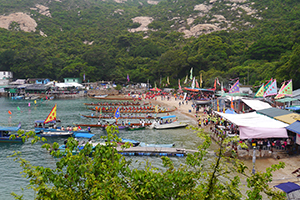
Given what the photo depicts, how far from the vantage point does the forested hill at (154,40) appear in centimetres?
8081

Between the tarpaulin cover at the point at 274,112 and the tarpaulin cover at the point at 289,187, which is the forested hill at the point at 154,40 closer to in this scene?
the tarpaulin cover at the point at 274,112

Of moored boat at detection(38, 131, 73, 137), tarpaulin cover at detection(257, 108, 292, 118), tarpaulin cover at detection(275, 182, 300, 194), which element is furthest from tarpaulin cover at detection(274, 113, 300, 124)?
moored boat at detection(38, 131, 73, 137)

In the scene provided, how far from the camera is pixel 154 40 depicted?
137 meters

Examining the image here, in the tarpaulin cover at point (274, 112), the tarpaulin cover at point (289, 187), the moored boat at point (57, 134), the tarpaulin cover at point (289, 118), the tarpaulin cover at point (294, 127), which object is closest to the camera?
the tarpaulin cover at point (289, 187)

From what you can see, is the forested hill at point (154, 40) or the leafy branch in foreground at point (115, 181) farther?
the forested hill at point (154, 40)

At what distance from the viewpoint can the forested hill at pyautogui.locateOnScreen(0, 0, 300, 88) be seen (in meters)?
80.8

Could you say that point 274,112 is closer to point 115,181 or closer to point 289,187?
point 289,187

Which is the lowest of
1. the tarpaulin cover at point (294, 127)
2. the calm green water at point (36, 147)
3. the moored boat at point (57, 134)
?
the calm green water at point (36, 147)

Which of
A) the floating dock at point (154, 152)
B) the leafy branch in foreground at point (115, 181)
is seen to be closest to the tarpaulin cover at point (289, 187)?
the leafy branch in foreground at point (115, 181)

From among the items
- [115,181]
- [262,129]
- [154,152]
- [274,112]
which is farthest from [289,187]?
[274,112]

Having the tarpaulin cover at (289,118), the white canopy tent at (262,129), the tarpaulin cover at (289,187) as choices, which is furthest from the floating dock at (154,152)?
the tarpaulin cover at (289,187)

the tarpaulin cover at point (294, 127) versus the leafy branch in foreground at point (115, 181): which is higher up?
the leafy branch in foreground at point (115, 181)

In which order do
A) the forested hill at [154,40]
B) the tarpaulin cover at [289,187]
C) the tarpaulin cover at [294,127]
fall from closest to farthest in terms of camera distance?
1. the tarpaulin cover at [289,187]
2. the tarpaulin cover at [294,127]
3. the forested hill at [154,40]

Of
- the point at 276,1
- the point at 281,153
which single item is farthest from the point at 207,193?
the point at 276,1
